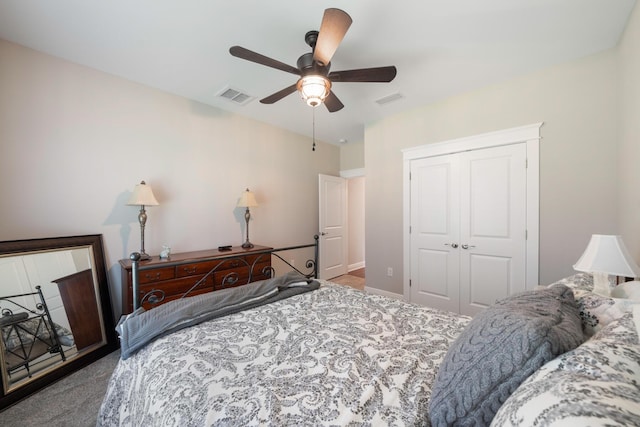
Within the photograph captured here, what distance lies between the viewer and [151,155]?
2883 millimetres

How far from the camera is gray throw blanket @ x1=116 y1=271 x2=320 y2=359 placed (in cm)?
127

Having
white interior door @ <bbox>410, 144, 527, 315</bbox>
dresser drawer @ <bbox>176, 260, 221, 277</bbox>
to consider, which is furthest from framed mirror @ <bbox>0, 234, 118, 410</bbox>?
white interior door @ <bbox>410, 144, 527, 315</bbox>

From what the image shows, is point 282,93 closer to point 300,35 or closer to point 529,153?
point 300,35

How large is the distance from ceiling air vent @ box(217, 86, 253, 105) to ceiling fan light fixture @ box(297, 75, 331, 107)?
132 centimetres

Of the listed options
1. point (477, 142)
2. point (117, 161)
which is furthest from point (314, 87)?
point (117, 161)

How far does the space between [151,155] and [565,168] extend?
4289 mm

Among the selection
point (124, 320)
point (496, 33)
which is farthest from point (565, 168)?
point (124, 320)

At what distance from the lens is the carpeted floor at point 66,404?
1.61 metres

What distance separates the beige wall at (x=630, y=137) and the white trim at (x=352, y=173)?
3.33 metres

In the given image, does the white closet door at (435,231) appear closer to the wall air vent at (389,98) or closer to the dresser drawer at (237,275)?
the wall air vent at (389,98)

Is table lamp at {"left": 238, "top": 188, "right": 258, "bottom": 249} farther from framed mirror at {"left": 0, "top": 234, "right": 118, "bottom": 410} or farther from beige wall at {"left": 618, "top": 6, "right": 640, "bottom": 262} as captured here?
beige wall at {"left": 618, "top": 6, "right": 640, "bottom": 262}

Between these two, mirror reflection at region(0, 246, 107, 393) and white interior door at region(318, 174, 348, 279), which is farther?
white interior door at region(318, 174, 348, 279)

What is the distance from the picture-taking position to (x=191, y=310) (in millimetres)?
1437

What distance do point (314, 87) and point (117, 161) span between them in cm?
225
